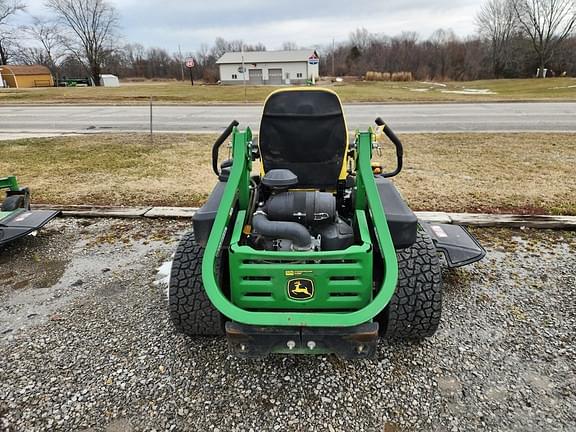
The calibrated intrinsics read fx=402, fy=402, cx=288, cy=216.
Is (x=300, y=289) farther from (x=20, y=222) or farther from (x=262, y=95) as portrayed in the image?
(x=262, y=95)

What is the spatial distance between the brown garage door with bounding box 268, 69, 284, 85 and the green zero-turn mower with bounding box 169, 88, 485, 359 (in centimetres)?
5071

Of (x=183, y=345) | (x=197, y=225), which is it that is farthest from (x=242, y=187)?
(x=183, y=345)

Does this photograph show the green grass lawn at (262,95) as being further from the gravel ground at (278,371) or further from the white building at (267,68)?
the white building at (267,68)

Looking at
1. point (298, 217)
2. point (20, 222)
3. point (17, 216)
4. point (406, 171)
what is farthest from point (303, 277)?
point (406, 171)

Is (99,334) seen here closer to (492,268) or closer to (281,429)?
A: (281,429)

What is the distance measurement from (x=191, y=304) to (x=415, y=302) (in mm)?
1275

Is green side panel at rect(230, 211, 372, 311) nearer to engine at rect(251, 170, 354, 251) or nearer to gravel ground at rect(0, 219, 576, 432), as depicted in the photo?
engine at rect(251, 170, 354, 251)

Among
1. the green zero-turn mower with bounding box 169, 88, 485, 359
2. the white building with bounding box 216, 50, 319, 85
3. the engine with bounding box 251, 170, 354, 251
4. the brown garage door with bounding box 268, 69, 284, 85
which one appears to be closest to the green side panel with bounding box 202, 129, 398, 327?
the green zero-turn mower with bounding box 169, 88, 485, 359

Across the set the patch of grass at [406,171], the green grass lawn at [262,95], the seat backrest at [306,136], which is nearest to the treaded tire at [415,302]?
the seat backrest at [306,136]

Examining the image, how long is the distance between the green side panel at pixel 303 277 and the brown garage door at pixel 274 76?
51.9 metres

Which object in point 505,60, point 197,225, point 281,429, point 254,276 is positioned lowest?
point 281,429

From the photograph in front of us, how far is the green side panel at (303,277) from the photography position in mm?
1876

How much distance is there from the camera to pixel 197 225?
2.20 m

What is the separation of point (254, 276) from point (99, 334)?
4.25 ft
